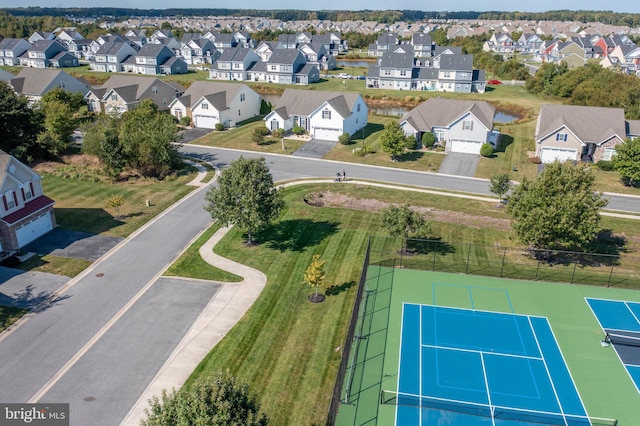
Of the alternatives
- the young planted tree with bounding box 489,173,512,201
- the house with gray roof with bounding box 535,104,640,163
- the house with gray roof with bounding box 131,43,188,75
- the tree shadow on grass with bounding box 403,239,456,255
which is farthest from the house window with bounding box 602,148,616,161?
the house with gray roof with bounding box 131,43,188,75

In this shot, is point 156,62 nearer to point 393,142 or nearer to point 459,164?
point 393,142

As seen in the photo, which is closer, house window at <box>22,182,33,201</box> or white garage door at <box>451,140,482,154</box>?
house window at <box>22,182,33,201</box>

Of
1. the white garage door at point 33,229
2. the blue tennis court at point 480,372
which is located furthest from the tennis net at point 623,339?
the white garage door at point 33,229

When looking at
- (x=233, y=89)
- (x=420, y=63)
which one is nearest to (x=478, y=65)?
(x=420, y=63)

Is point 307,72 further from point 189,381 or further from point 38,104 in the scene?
point 189,381

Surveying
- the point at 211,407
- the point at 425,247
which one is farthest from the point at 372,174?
the point at 211,407

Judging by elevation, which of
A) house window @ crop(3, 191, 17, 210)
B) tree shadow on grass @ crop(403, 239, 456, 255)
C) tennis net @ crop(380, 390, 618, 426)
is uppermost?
house window @ crop(3, 191, 17, 210)

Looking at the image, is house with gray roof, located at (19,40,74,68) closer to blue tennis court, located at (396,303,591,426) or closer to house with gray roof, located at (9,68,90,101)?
house with gray roof, located at (9,68,90,101)

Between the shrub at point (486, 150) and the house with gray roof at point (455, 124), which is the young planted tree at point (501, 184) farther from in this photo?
the house with gray roof at point (455, 124)
